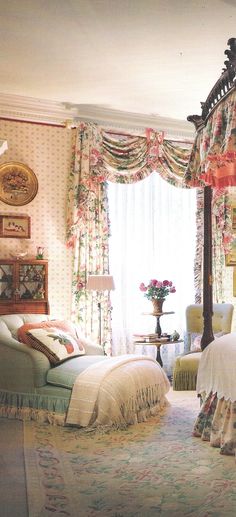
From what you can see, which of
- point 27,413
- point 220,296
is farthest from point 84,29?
point 220,296

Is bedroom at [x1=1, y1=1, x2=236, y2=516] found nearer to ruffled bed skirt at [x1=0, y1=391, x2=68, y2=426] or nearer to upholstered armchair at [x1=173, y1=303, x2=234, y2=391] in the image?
upholstered armchair at [x1=173, y1=303, x2=234, y2=391]

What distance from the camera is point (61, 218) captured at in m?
Answer: 6.49

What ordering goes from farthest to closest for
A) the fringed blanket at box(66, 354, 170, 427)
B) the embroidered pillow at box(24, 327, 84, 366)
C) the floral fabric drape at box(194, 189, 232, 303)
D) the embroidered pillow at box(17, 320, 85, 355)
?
the floral fabric drape at box(194, 189, 232, 303) → the embroidered pillow at box(17, 320, 85, 355) → the embroidered pillow at box(24, 327, 84, 366) → the fringed blanket at box(66, 354, 170, 427)

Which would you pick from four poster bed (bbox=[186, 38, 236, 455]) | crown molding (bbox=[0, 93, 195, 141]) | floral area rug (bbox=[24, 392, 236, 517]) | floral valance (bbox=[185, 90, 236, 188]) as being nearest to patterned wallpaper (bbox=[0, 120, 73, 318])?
crown molding (bbox=[0, 93, 195, 141])

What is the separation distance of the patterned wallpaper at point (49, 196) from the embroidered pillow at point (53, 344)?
1152mm

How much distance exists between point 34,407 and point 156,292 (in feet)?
7.20

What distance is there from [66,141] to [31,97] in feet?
2.16

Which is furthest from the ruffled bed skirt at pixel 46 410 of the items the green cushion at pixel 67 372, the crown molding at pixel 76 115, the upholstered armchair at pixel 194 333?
the crown molding at pixel 76 115

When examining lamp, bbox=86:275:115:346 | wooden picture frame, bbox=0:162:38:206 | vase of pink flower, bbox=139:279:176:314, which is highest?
wooden picture frame, bbox=0:162:38:206

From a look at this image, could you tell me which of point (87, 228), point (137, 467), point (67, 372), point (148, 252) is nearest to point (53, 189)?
point (87, 228)

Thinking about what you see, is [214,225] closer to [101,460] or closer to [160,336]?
→ [160,336]

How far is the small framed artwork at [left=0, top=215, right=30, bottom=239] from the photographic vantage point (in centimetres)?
615

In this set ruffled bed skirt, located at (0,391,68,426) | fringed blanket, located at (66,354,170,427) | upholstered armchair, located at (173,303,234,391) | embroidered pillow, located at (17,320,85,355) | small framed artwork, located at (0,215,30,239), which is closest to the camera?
fringed blanket, located at (66,354,170,427)

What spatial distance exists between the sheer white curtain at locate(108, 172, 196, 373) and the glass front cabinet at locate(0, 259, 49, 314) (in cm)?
104
